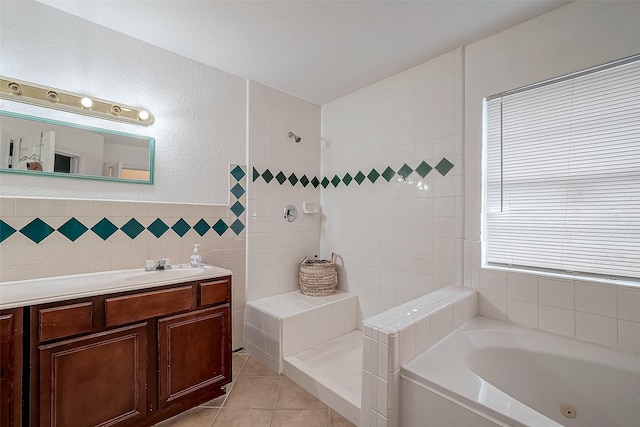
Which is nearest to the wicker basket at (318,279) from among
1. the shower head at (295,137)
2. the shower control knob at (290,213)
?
the shower control knob at (290,213)

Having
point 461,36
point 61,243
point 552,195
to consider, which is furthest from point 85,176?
point 552,195

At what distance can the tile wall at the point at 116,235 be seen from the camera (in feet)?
5.05

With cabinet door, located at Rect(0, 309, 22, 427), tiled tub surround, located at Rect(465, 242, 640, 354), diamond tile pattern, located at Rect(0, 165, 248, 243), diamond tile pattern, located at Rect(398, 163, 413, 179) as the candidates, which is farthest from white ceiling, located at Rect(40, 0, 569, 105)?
cabinet door, located at Rect(0, 309, 22, 427)

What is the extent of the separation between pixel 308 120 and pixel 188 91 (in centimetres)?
123

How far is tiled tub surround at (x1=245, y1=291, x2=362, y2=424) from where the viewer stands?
1.83 m

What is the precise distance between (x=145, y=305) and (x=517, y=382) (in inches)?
81.7

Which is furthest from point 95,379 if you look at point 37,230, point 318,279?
point 318,279

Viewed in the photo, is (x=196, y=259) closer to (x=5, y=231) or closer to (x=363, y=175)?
(x=5, y=231)

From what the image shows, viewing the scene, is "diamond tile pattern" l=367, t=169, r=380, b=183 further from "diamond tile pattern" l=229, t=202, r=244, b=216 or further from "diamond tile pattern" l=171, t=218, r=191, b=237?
"diamond tile pattern" l=171, t=218, r=191, b=237

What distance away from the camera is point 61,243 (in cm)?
165

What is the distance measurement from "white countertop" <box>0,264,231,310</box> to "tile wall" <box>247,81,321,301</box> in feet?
2.30

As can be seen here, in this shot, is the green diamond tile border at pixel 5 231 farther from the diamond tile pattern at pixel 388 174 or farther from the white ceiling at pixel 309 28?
the diamond tile pattern at pixel 388 174

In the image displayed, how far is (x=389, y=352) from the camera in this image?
1.25 metres

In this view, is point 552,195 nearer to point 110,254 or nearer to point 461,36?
point 461,36
